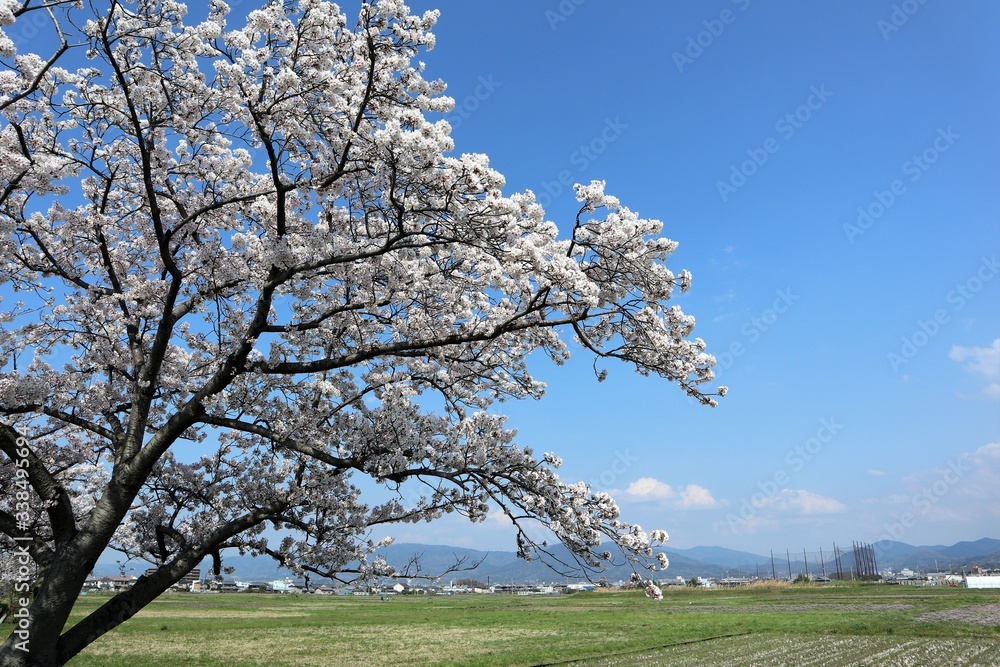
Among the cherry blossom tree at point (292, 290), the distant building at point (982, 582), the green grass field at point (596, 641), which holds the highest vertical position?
the cherry blossom tree at point (292, 290)

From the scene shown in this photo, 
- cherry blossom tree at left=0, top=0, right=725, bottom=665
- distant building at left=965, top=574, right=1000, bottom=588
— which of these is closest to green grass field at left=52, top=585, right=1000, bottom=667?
cherry blossom tree at left=0, top=0, right=725, bottom=665

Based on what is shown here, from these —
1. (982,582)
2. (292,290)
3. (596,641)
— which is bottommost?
(982,582)

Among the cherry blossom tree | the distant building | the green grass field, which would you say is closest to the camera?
the cherry blossom tree

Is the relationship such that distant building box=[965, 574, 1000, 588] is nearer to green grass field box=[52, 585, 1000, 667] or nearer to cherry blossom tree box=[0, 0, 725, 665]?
green grass field box=[52, 585, 1000, 667]

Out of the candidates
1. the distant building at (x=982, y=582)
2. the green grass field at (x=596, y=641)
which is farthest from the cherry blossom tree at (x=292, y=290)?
the distant building at (x=982, y=582)

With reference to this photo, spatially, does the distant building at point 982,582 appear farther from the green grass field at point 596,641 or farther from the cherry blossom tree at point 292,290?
the cherry blossom tree at point 292,290

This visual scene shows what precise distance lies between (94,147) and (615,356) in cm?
765

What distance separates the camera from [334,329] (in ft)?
30.7

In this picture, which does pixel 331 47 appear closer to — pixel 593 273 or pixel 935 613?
pixel 593 273

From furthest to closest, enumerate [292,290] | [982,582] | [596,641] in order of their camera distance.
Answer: [982,582] → [596,641] → [292,290]

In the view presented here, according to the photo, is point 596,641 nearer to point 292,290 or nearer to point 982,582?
point 292,290

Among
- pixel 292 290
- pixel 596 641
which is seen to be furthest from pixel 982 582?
pixel 292 290

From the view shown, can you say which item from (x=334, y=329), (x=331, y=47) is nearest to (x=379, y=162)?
(x=331, y=47)

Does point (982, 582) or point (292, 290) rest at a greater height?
point (292, 290)
